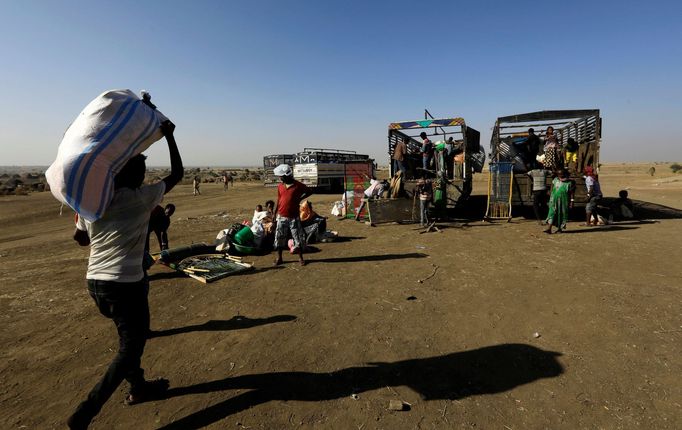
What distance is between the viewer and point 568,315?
424 cm

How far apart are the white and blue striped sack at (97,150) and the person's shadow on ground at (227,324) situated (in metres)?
2.42

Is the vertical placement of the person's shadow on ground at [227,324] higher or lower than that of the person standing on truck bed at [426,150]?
lower

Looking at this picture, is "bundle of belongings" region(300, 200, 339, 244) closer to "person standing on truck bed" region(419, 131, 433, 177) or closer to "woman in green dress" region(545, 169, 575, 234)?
"person standing on truck bed" region(419, 131, 433, 177)

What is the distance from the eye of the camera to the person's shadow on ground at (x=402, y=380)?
2852mm

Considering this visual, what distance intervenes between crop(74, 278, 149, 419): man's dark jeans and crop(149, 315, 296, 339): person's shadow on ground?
147 centimetres

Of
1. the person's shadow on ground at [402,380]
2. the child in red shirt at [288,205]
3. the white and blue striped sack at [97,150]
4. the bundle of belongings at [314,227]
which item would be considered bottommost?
the person's shadow on ground at [402,380]

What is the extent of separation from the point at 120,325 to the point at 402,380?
2.37 metres

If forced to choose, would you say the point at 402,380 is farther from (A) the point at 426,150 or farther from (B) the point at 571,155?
(B) the point at 571,155

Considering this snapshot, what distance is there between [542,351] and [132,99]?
14.1 ft

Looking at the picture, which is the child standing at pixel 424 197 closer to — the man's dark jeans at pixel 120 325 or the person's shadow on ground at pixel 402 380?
the person's shadow on ground at pixel 402 380

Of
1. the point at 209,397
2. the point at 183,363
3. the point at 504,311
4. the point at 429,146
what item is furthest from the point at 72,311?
the point at 429,146

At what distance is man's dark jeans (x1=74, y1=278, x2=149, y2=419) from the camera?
237cm

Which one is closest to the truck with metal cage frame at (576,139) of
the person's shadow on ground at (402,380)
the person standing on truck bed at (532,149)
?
the person standing on truck bed at (532,149)

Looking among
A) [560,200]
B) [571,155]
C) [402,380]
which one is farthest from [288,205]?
[571,155]
